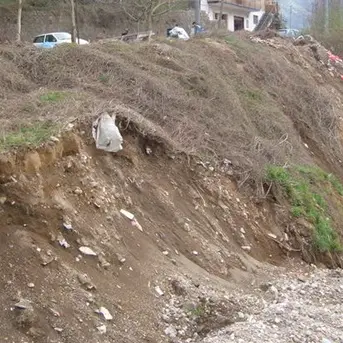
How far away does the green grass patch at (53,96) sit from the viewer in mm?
9464

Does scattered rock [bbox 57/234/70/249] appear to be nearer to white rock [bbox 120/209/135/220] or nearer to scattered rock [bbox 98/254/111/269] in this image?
scattered rock [bbox 98/254/111/269]

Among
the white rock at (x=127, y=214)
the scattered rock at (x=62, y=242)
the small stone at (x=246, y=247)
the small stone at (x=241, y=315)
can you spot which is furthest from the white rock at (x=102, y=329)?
the small stone at (x=246, y=247)

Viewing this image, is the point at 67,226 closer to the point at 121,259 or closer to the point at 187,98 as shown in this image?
the point at 121,259

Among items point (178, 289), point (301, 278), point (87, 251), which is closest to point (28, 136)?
point (87, 251)

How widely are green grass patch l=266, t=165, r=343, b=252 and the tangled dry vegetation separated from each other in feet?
1.13

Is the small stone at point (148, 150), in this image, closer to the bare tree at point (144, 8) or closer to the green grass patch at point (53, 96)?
the green grass patch at point (53, 96)

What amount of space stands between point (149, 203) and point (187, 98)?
427 centimetres

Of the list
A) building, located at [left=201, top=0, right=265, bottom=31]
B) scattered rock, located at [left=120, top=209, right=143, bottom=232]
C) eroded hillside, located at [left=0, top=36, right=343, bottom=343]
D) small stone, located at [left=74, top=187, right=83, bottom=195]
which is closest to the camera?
eroded hillside, located at [left=0, top=36, right=343, bottom=343]

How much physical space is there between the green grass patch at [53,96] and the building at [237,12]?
1363 inches

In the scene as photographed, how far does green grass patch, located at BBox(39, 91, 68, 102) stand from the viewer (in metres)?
9.46

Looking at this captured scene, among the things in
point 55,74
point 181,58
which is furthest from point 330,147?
point 55,74

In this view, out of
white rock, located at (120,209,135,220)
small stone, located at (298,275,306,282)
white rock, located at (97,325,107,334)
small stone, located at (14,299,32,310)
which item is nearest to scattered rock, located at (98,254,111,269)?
white rock, located at (97,325,107,334)

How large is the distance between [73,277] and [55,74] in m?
5.86

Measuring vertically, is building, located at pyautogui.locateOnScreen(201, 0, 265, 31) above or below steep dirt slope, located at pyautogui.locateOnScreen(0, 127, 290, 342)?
below
